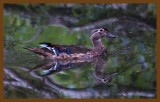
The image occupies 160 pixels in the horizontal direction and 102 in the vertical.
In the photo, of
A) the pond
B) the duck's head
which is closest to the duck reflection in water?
the pond

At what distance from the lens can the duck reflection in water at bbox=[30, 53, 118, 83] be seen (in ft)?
13.2

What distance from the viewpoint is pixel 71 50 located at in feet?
13.5

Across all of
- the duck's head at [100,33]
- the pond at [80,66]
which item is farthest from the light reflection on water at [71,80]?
the duck's head at [100,33]

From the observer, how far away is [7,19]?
416 cm

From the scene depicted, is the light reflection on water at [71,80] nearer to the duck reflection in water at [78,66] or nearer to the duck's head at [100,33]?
the duck reflection in water at [78,66]

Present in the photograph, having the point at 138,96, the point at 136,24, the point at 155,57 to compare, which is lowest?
the point at 138,96

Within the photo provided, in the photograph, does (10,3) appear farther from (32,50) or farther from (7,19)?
(32,50)

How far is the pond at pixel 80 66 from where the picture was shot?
3.95m

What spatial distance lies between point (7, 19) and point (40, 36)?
294 millimetres

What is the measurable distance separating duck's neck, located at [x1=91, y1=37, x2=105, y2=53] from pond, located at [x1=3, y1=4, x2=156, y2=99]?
0.03 metres

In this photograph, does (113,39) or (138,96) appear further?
(113,39)

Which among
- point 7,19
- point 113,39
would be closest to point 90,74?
point 113,39

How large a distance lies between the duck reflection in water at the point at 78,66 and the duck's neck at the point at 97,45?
0.06 m

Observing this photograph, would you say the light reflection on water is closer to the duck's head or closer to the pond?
the pond
